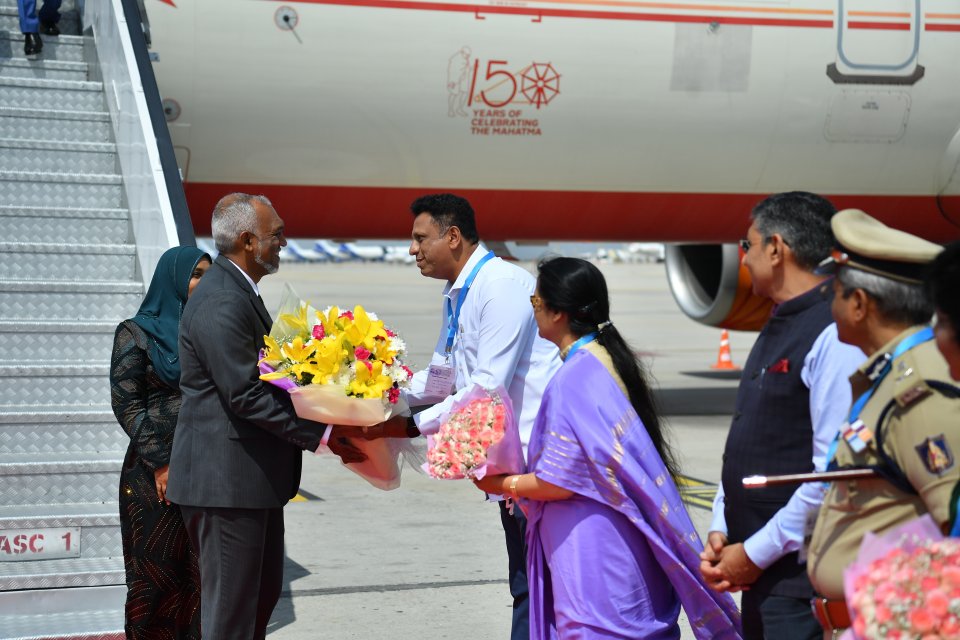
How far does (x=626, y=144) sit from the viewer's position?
10008 millimetres

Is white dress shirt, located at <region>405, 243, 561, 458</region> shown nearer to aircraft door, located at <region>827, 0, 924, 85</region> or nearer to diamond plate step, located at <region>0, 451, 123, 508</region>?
diamond plate step, located at <region>0, 451, 123, 508</region>

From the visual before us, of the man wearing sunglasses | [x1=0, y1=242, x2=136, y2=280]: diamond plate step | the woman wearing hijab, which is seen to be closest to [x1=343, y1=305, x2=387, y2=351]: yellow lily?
the woman wearing hijab

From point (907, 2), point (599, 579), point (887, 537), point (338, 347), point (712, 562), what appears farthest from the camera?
point (907, 2)

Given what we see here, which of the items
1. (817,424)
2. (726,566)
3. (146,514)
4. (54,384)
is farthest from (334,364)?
(54,384)

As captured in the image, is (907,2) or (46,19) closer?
(46,19)

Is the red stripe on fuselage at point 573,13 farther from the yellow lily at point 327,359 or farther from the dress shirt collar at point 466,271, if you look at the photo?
the yellow lily at point 327,359

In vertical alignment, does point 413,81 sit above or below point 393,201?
above

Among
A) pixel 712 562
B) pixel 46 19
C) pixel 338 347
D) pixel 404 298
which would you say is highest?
pixel 46 19

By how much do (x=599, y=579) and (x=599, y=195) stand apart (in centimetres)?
701

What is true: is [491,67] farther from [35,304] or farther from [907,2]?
[35,304]

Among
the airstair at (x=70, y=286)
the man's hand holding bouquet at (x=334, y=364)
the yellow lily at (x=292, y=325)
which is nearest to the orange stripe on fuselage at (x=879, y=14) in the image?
the airstair at (x=70, y=286)

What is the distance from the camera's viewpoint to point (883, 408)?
245 cm

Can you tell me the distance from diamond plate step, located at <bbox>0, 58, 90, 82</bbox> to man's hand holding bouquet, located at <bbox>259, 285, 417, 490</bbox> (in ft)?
15.9

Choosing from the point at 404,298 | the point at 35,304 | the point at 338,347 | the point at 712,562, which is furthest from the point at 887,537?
the point at 404,298
